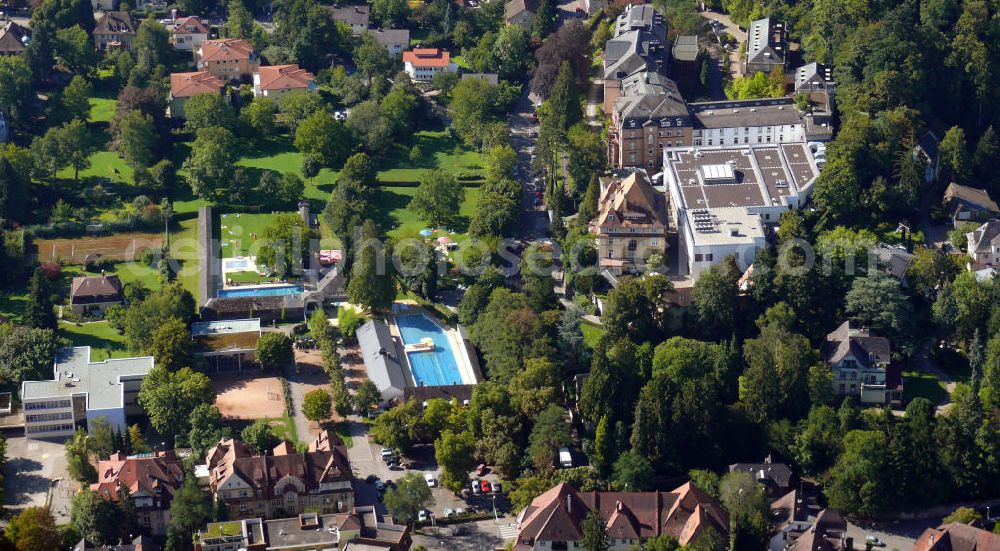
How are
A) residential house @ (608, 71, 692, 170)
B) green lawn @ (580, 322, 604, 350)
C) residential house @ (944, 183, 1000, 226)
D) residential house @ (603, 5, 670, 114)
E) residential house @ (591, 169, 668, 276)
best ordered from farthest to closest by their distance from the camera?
residential house @ (603, 5, 670, 114) < residential house @ (608, 71, 692, 170) < residential house @ (944, 183, 1000, 226) < residential house @ (591, 169, 668, 276) < green lawn @ (580, 322, 604, 350)

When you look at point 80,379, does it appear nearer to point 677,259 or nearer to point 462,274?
point 462,274

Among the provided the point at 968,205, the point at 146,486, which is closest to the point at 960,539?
the point at 968,205

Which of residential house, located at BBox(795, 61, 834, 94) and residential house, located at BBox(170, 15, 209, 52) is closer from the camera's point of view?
residential house, located at BBox(795, 61, 834, 94)

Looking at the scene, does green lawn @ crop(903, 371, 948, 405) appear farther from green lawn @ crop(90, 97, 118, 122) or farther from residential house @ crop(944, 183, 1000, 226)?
green lawn @ crop(90, 97, 118, 122)

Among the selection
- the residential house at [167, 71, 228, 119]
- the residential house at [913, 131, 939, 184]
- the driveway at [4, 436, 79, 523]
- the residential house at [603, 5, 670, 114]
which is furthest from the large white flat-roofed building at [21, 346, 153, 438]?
the residential house at [913, 131, 939, 184]

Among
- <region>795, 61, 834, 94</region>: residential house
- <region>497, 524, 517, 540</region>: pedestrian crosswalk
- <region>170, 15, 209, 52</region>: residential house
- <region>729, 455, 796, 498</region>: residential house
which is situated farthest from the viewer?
<region>170, 15, 209, 52</region>: residential house

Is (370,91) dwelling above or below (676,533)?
above

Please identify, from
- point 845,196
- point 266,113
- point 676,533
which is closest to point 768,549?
point 676,533

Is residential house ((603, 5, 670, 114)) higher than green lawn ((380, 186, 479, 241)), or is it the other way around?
residential house ((603, 5, 670, 114))
